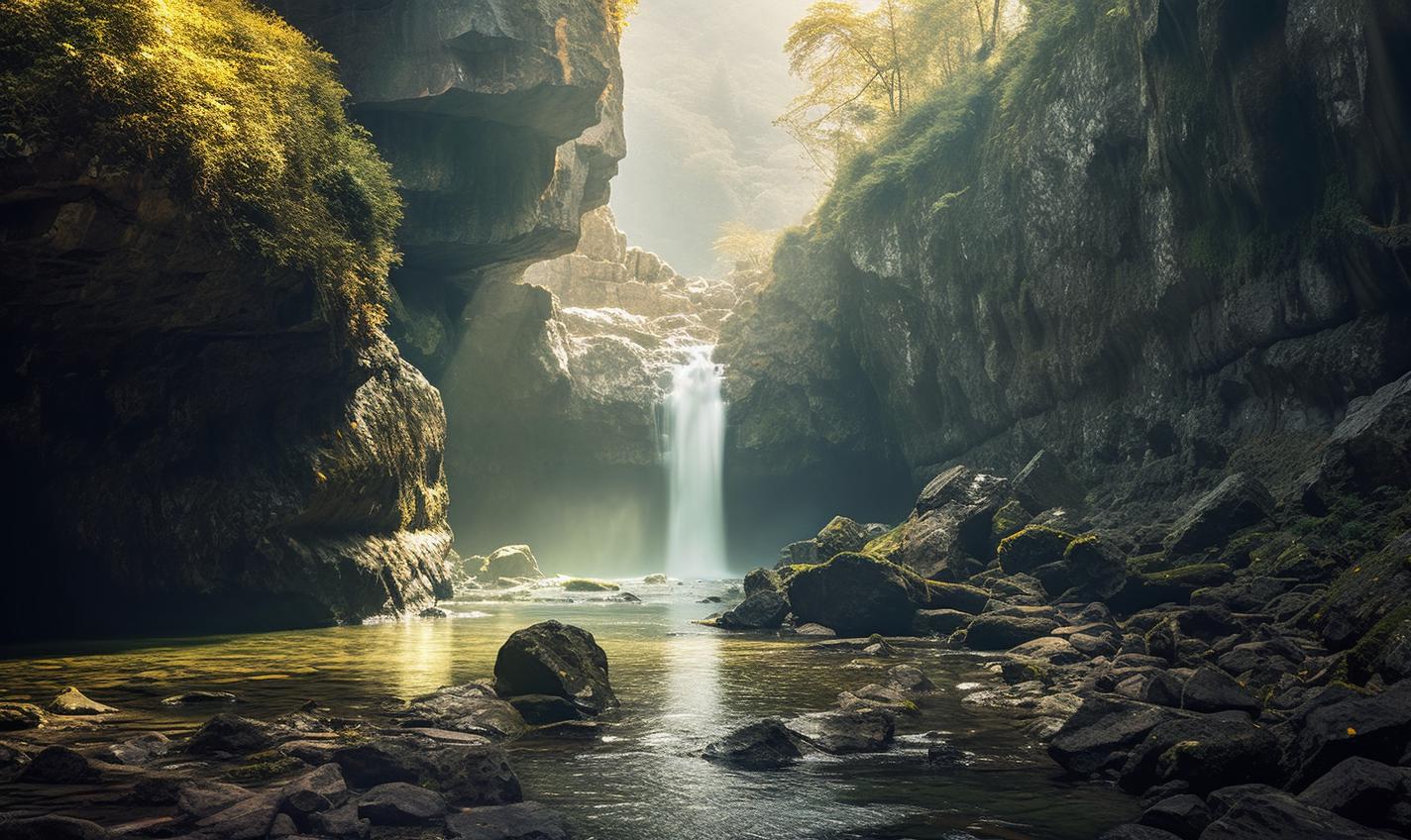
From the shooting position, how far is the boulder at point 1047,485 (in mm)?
28239

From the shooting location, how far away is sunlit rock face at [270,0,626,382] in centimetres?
2905

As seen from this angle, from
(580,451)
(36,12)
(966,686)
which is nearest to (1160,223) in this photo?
(966,686)

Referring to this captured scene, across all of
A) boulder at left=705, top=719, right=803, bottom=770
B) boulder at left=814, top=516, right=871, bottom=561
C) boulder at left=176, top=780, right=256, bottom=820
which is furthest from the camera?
boulder at left=814, top=516, right=871, bottom=561

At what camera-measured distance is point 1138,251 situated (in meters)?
27.5

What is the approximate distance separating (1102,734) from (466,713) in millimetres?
6228

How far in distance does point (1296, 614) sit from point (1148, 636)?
185cm

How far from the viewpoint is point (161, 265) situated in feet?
55.2

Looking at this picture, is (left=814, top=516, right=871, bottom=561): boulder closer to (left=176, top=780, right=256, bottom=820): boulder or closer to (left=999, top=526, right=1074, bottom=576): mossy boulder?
(left=999, top=526, right=1074, bottom=576): mossy boulder

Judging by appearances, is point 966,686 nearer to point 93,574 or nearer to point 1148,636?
point 1148,636

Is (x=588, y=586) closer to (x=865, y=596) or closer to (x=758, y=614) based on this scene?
(x=758, y=614)

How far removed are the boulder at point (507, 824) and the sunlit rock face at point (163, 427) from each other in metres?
12.8

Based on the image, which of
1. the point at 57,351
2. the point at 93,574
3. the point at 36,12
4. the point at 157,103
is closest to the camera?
the point at 36,12

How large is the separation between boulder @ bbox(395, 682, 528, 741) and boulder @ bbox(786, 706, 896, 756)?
2.96m

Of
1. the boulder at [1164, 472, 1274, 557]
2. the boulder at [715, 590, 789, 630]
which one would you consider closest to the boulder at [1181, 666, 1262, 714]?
the boulder at [1164, 472, 1274, 557]
